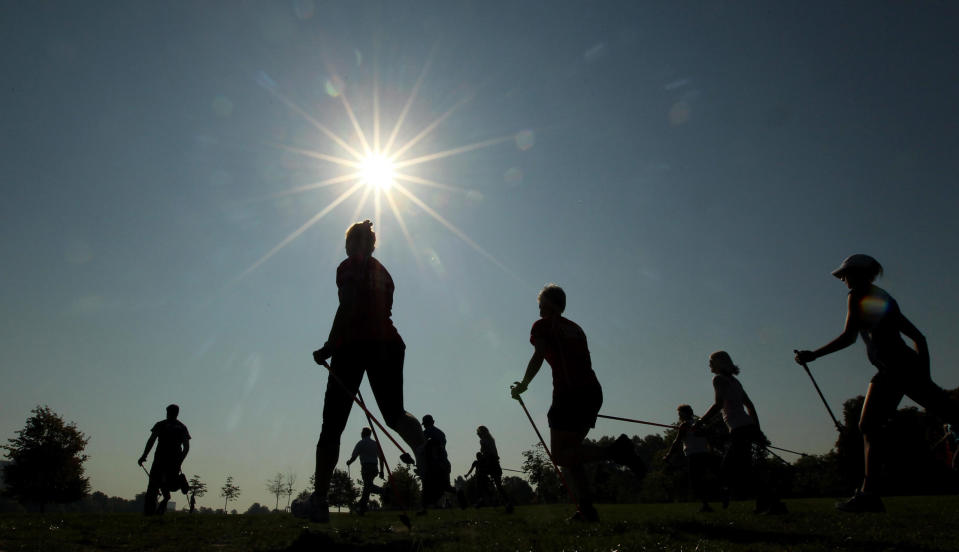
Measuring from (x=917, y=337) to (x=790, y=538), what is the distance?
2.44 metres

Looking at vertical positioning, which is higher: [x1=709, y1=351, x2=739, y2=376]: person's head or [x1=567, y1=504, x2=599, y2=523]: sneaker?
[x1=709, y1=351, x2=739, y2=376]: person's head

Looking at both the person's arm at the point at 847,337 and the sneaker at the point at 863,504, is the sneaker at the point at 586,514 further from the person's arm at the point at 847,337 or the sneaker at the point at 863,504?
the person's arm at the point at 847,337

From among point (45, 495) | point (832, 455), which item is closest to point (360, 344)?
point (45, 495)

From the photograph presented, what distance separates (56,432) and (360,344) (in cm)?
4615

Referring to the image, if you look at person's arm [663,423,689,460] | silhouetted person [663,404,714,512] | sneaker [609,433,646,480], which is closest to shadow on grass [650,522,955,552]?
sneaker [609,433,646,480]

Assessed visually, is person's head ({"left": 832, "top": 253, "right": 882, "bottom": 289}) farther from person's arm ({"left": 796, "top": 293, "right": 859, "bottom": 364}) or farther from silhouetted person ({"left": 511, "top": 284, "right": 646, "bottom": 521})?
silhouetted person ({"left": 511, "top": 284, "right": 646, "bottom": 521})

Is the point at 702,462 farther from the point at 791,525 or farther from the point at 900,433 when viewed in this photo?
the point at 900,433

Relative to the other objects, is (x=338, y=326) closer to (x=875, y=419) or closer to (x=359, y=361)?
(x=359, y=361)

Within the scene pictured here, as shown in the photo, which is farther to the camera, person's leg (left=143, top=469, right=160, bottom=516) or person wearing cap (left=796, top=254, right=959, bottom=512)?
person's leg (left=143, top=469, right=160, bottom=516)

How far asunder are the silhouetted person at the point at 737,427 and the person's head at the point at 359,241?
18.2 ft

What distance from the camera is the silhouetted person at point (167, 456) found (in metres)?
9.88

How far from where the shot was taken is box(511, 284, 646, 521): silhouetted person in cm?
546

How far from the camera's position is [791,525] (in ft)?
17.7

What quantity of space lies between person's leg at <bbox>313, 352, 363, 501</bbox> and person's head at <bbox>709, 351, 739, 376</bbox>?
5.67m
